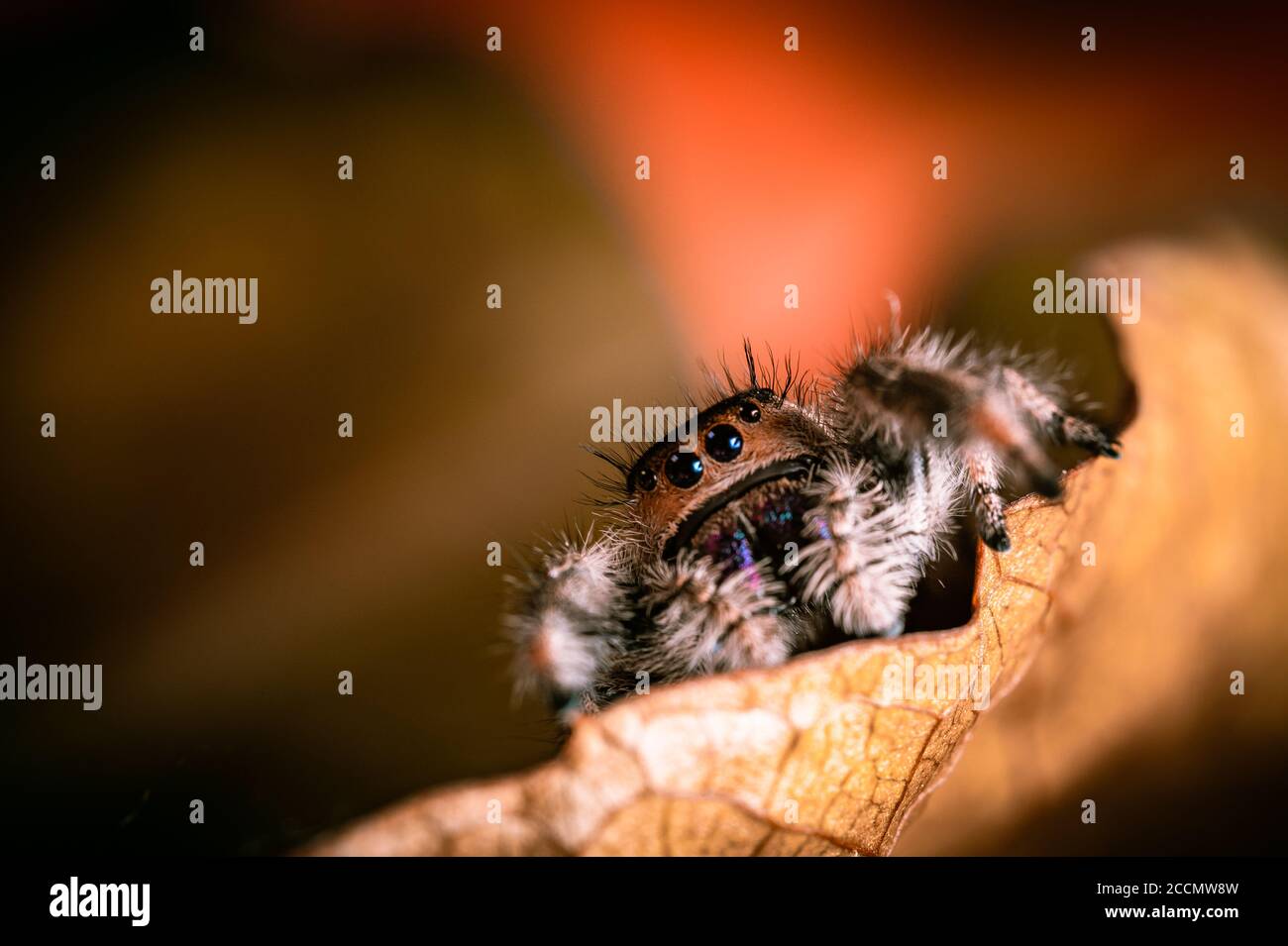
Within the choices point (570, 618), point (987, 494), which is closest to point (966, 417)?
point (987, 494)

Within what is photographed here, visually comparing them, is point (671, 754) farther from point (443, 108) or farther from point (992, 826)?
point (443, 108)

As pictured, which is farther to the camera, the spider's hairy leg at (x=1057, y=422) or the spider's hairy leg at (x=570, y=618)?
the spider's hairy leg at (x=1057, y=422)

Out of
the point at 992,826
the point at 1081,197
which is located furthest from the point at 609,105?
the point at 992,826

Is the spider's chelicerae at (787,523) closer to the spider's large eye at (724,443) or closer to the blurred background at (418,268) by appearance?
the spider's large eye at (724,443)

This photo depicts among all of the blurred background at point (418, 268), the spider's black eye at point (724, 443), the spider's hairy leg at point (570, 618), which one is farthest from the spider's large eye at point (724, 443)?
the blurred background at point (418, 268)

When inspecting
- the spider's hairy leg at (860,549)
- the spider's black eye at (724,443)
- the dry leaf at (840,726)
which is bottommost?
the dry leaf at (840,726)

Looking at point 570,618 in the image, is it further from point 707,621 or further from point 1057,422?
point 1057,422

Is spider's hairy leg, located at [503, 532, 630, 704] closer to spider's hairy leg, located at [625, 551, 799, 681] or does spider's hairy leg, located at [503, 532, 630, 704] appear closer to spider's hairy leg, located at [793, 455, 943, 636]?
spider's hairy leg, located at [625, 551, 799, 681]
